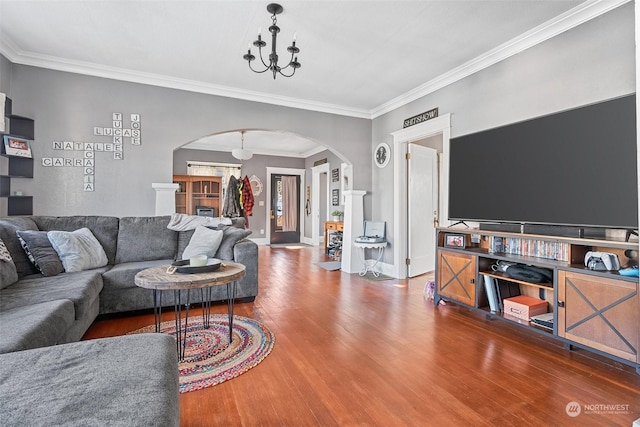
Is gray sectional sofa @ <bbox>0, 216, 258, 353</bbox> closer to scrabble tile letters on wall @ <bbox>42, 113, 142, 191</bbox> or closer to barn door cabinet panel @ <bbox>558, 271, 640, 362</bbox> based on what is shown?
scrabble tile letters on wall @ <bbox>42, 113, 142, 191</bbox>

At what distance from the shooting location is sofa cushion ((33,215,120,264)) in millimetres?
3109

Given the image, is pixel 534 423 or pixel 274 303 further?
pixel 274 303

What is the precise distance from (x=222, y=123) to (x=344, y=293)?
8.87 ft

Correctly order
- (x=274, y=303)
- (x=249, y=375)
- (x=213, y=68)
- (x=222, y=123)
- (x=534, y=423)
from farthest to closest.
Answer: (x=222, y=123)
(x=213, y=68)
(x=274, y=303)
(x=249, y=375)
(x=534, y=423)

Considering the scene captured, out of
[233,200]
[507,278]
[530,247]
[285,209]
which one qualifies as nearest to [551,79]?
[530,247]

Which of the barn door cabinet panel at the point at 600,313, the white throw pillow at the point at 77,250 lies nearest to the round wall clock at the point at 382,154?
the barn door cabinet panel at the point at 600,313

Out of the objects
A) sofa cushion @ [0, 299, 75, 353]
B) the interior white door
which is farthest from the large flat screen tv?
sofa cushion @ [0, 299, 75, 353]

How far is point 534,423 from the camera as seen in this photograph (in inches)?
59.6

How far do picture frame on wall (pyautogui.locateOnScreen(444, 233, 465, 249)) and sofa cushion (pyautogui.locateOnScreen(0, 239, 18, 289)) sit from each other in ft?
11.9

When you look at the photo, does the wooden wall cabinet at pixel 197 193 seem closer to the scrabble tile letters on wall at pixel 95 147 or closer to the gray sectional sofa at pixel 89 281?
the scrabble tile letters on wall at pixel 95 147

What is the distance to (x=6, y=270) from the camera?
2.24 metres

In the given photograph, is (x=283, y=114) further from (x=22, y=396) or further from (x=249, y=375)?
(x=22, y=396)

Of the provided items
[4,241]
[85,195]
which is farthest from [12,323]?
[85,195]

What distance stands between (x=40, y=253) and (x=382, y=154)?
165 inches
